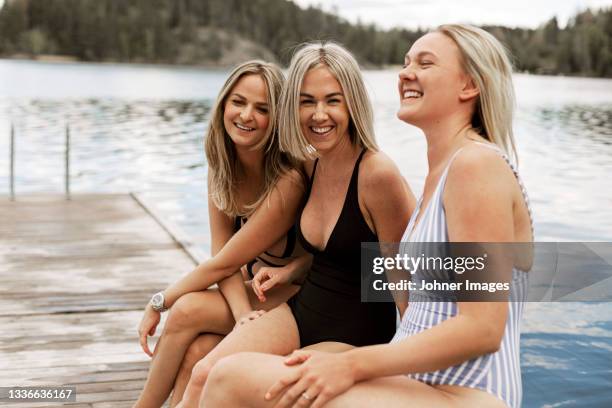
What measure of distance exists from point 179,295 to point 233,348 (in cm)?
54

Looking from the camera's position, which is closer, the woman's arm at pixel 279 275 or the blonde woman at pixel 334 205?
the blonde woman at pixel 334 205

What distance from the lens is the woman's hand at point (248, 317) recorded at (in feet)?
8.74

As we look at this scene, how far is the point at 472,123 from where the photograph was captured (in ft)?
6.72

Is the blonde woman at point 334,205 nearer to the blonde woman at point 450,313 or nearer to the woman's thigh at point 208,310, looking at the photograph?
the woman's thigh at point 208,310

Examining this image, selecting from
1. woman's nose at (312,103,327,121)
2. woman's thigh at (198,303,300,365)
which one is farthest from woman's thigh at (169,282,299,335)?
woman's nose at (312,103,327,121)

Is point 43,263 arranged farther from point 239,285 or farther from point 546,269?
point 546,269

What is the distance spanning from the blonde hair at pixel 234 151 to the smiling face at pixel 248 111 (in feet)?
0.05

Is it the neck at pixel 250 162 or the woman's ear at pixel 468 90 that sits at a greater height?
the woman's ear at pixel 468 90

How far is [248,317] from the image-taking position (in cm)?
269

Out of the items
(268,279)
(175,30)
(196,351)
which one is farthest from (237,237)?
(175,30)

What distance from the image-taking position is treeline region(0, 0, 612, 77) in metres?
111

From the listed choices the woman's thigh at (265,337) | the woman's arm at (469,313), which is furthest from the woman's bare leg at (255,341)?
the woman's arm at (469,313)

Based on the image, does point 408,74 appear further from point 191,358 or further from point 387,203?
point 191,358

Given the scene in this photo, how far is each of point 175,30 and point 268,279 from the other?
121 metres
